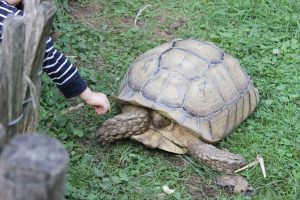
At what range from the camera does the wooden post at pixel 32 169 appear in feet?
4.66

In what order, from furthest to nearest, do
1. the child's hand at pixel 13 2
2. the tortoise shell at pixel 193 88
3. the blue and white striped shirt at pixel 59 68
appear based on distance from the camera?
the tortoise shell at pixel 193 88 → the child's hand at pixel 13 2 → the blue and white striped shirt at pixel 59 68

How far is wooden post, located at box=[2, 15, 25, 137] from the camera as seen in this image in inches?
78.5

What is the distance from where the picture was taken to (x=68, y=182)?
133 inches

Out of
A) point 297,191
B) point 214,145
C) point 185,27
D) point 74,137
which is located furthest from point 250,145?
point 185,27

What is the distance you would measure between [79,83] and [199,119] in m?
0.95

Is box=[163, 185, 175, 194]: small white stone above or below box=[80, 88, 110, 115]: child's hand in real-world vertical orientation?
below

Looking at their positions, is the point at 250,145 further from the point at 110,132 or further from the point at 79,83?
the point at 79,83

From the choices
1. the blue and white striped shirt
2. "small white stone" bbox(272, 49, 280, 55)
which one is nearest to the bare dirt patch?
the blue and white striped shirt

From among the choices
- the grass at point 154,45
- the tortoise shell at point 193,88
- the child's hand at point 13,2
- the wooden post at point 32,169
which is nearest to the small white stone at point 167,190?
the grass at point 154,45

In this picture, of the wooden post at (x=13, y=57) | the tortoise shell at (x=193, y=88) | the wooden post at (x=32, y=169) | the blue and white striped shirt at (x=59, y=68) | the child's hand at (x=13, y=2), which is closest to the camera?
the wooden post at (x=32, y=169)

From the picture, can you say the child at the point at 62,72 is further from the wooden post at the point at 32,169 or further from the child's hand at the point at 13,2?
the wooden post at the point at 32,169

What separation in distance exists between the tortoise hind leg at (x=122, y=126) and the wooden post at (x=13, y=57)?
1.52m

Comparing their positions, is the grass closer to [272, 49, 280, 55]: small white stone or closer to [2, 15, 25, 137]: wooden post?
[272, 49, 280, 55]: small white stone

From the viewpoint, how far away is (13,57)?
205 cm
